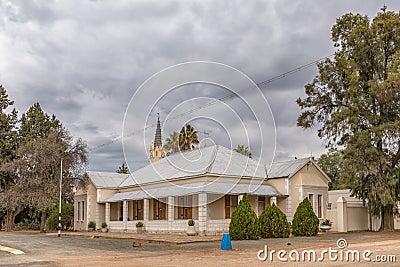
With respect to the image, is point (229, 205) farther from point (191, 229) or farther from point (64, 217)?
point (64, 217)

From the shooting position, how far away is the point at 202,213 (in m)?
31.8

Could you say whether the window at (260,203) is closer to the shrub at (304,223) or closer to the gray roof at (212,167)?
the gray roof at (212,167)

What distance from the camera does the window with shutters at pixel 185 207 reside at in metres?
35.2

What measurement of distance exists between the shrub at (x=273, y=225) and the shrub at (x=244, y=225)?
5.68ft

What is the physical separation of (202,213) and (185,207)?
4.37 metres

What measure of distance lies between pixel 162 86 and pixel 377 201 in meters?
20.1

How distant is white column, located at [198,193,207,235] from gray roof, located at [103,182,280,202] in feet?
1.73

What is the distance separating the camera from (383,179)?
112ft

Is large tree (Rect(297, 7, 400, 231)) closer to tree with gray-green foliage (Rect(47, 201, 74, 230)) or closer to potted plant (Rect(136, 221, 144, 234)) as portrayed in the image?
potted plant (Rect(136, 221, 144, 234))

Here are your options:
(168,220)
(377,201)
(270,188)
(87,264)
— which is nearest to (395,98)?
(377,201)

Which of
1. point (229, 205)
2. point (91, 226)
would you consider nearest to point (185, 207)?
point (229, 205)

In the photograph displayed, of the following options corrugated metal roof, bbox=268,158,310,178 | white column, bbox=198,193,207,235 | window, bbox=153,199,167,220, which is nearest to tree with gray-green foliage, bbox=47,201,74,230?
window, bbox=153,199,167,220

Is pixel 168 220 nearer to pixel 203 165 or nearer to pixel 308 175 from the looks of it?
pixel 203 165

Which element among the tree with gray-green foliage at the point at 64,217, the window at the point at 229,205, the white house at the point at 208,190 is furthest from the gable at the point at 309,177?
the tree with gray-green foliage at the point at 64,217
